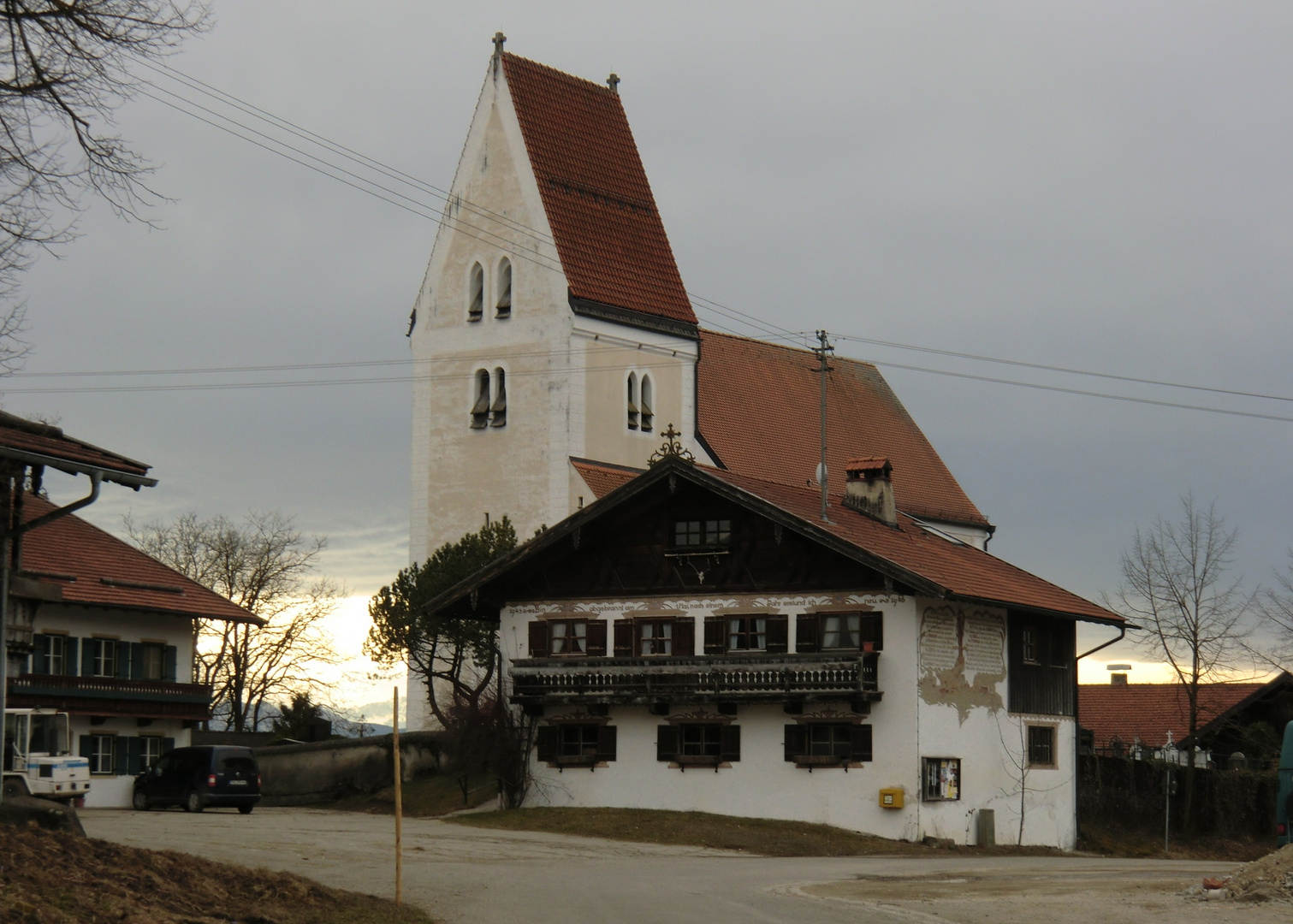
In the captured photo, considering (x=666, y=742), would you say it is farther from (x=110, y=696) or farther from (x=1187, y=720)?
(x=1187, y=720)

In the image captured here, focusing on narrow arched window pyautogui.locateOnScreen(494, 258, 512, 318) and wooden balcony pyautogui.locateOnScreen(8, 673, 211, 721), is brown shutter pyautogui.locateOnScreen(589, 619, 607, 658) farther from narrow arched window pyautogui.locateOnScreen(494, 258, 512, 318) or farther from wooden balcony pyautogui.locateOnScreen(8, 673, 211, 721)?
narrow arched window pyautogui.locateOnScreen(494, 258, 512, 318)

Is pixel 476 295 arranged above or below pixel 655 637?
above

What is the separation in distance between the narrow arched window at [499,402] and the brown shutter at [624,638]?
69.4 feet

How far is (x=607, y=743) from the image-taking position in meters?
39.7

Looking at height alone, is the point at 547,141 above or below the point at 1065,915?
above

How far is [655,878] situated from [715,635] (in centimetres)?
1542

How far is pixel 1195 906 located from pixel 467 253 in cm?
4454

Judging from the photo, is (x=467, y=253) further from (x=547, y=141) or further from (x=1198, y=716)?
(x=1198, y=716)

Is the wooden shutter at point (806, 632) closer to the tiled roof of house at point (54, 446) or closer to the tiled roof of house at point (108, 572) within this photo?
the tiled roof of house at point (108, 572)

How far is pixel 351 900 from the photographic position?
58.8ft

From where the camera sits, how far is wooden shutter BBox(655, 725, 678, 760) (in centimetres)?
3897

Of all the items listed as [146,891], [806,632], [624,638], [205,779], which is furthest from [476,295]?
[146,891]

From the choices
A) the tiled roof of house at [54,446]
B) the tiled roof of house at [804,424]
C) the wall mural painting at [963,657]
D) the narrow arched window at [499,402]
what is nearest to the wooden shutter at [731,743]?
the wall mural painting at [963,657]

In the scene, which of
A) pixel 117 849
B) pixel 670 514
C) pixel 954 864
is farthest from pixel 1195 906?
pixel 670 514
